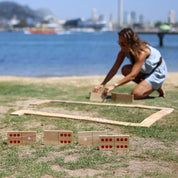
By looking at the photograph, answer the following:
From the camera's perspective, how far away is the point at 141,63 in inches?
268

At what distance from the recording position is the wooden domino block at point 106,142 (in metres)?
3.84

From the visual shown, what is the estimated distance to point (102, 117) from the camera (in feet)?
18.7

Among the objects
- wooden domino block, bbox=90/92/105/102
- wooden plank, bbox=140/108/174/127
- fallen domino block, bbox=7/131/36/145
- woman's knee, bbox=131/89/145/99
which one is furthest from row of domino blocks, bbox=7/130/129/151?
woman's knee, bbox=131/89/145/99

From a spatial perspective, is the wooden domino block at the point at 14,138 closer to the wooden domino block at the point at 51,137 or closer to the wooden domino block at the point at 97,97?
the wooden domino block at the point at 51,137

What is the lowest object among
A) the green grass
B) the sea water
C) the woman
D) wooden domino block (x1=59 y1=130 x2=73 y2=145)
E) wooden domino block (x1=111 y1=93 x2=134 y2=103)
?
the sea water

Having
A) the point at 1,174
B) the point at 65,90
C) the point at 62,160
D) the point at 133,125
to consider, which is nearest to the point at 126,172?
the point at 62,160

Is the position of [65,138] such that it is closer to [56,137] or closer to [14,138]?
[56,137]

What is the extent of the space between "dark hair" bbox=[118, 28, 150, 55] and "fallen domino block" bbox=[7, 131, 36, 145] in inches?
133

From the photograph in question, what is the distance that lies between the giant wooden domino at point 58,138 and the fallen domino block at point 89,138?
0.13 metres

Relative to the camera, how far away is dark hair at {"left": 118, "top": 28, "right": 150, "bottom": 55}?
22.1ft

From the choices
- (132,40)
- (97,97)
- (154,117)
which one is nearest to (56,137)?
(154,117)

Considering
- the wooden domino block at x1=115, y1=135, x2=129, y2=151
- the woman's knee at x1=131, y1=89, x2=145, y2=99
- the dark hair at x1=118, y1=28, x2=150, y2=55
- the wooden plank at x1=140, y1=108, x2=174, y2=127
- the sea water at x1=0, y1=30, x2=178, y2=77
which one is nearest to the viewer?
the wooden domino block at x1=115, y1=135, x2=129, y2=151

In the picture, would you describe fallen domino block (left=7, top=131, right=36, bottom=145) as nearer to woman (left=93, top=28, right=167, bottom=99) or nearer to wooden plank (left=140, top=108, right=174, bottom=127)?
wooden plank (left=140, top=108, right=174, bottom=127)

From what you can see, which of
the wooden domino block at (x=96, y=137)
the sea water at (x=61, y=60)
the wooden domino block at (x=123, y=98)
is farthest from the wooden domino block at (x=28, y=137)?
the sea water at (x=61, y=60)
